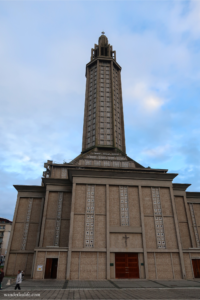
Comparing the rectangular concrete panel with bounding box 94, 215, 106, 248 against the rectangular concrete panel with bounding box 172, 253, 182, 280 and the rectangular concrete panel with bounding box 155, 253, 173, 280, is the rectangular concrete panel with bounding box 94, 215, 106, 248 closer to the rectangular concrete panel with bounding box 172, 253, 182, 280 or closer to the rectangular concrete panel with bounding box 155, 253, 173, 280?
the rectangular concrete panel with bounding box 155, 253, 173, 280

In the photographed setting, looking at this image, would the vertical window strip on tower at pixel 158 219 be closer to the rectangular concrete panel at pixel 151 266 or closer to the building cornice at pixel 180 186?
the rectangular concrete panel at pixel 151 266

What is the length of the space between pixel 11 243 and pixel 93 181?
15.3 metres

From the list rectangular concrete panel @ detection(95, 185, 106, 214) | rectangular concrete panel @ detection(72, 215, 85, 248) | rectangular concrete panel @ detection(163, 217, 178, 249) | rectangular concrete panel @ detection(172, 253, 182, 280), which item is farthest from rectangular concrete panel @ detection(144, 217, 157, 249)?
rectangular concrete panel @ detection(72, 215, 85, 248)

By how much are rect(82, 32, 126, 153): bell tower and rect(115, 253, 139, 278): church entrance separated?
22.8 m

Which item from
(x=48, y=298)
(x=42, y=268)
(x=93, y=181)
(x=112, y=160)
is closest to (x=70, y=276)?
(x=42, y=268)

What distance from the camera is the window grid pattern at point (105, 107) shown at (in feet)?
140

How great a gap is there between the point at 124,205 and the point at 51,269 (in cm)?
1064

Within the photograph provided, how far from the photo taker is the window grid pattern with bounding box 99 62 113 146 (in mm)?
42812

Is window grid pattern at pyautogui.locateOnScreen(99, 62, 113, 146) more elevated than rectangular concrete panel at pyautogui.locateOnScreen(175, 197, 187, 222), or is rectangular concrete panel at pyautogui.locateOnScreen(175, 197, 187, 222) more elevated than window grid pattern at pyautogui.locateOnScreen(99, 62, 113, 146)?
window grid pattern at pyautogui.locateOnScreen(99, 62, 113, 146)

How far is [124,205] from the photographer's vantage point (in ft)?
79.8

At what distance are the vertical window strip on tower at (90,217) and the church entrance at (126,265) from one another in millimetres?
3417

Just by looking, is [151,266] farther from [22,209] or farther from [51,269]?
[22,209]

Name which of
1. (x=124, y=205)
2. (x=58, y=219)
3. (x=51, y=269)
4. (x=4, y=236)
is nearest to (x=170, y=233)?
(x=124, y=205)

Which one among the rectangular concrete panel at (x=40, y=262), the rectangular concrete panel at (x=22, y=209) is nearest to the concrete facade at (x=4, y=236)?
the rectangular concrete panel at (x=22, y=209)
